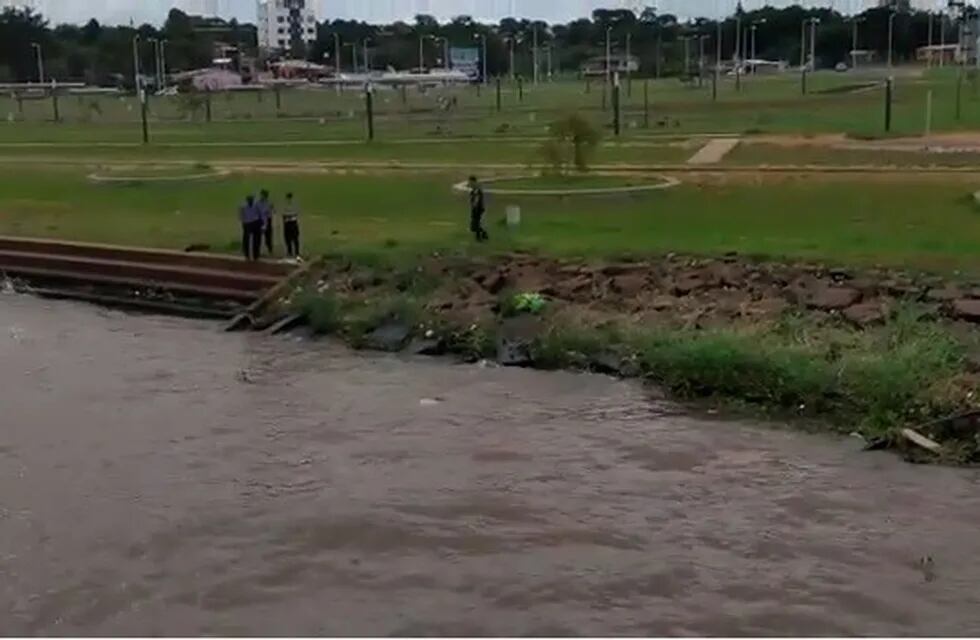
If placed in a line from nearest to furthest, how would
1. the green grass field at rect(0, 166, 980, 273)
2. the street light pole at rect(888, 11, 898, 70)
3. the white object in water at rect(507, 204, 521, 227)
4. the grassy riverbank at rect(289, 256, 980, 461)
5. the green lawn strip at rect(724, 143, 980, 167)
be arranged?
the grassy riverbank at rect(289, 256, 980, 461), the green grass field at rect(0, 166, 980, 273), the white object in water at rect(507, 204, 521, 227), the green lawn strip at rect(724, 143, 980, 167), the street light pole at rect(888, 11, 898, 70)

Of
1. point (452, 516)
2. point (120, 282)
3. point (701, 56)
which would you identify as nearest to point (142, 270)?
point (120, 282)

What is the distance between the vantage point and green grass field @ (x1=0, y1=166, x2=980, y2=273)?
2430 centimetres

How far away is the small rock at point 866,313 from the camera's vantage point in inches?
760

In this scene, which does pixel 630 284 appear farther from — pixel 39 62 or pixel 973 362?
pixel 39 62

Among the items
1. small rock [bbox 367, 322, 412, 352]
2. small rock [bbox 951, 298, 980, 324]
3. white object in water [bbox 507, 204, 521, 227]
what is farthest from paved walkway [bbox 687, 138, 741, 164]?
small rock [bbox 951, 298, 980, 324]

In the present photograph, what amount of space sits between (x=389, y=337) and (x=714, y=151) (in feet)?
77.4

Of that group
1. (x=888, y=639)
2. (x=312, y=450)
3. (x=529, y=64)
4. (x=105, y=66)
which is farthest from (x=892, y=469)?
(x=529, y=64)

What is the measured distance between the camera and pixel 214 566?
12648 mm

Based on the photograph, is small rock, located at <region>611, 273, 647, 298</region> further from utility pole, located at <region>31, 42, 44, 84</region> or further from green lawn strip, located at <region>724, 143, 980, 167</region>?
utility pole, located at <region>31, 42, 44, 84</region>

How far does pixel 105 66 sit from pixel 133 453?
136 meters

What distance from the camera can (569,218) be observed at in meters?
29.1

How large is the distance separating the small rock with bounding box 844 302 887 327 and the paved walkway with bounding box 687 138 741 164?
2023 centimetres

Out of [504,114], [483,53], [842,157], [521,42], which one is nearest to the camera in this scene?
[842,157]

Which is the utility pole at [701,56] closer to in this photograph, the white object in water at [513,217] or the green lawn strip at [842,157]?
the green lawn strip at [842,157]
